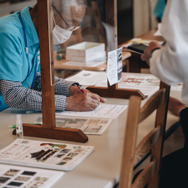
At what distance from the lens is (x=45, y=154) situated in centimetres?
145

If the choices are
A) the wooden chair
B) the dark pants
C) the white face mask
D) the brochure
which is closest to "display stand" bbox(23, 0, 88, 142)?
the brochure

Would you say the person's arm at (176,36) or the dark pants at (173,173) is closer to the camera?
the person's arm at (176,36)

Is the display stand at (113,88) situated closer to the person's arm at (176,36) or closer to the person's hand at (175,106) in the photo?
the person's hand at (175,106)

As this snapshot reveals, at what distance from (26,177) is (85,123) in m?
0.53

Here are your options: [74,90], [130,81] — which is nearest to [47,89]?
[74,90]

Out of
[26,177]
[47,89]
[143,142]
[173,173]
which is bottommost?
[173,173]

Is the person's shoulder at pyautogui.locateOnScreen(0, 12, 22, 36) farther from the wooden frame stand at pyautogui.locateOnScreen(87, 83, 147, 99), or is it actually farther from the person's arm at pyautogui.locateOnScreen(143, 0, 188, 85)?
the person's arm at pyautogui.locateOnScreen(143, 0, 188, 85)

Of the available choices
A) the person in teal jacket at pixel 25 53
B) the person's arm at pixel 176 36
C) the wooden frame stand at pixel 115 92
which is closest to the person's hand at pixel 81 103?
the person in teal jacket at pixel 25 53

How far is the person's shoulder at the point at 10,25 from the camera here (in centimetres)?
189

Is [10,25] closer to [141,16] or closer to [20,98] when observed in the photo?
[20,98]

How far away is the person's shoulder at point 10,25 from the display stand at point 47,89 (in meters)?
0.38

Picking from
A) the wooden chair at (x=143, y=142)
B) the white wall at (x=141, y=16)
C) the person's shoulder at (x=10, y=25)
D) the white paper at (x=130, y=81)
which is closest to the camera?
the wooden chair at (x=143, y=142)

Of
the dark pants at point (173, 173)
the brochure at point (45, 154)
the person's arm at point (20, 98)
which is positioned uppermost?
the person's arm at point (20, 98)

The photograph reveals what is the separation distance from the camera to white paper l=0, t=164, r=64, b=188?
1.25 meters
